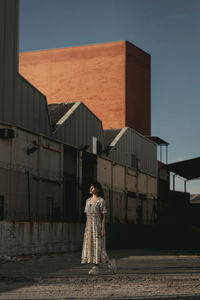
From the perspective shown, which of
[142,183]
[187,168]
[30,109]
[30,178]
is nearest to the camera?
[30,178]

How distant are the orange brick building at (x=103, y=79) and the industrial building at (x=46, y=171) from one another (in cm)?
1735

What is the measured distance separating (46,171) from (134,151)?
16.7m

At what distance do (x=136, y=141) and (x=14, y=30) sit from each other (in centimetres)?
1644

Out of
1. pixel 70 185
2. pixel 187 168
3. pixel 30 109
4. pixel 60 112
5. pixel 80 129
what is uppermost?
pixel 60 112

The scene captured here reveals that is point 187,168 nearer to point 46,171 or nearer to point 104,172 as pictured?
point 104,172

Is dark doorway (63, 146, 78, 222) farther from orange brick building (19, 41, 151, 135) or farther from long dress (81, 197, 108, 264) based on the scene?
orange brick building (19, 41, 151, 135)

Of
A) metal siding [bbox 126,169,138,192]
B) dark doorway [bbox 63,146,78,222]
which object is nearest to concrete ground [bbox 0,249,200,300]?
dark doorway [bbox 63,146,78,222]

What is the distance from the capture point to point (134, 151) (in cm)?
3575

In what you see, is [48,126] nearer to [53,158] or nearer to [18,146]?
[53,158]

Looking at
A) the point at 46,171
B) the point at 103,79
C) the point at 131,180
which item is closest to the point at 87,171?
the point at 46,171

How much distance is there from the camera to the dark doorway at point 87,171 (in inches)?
893

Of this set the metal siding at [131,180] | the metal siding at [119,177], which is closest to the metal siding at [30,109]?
the metal siding at [119,177]

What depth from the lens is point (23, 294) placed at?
21.7 feet

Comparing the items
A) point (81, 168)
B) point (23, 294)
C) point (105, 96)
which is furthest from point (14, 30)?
point (105, 96)
